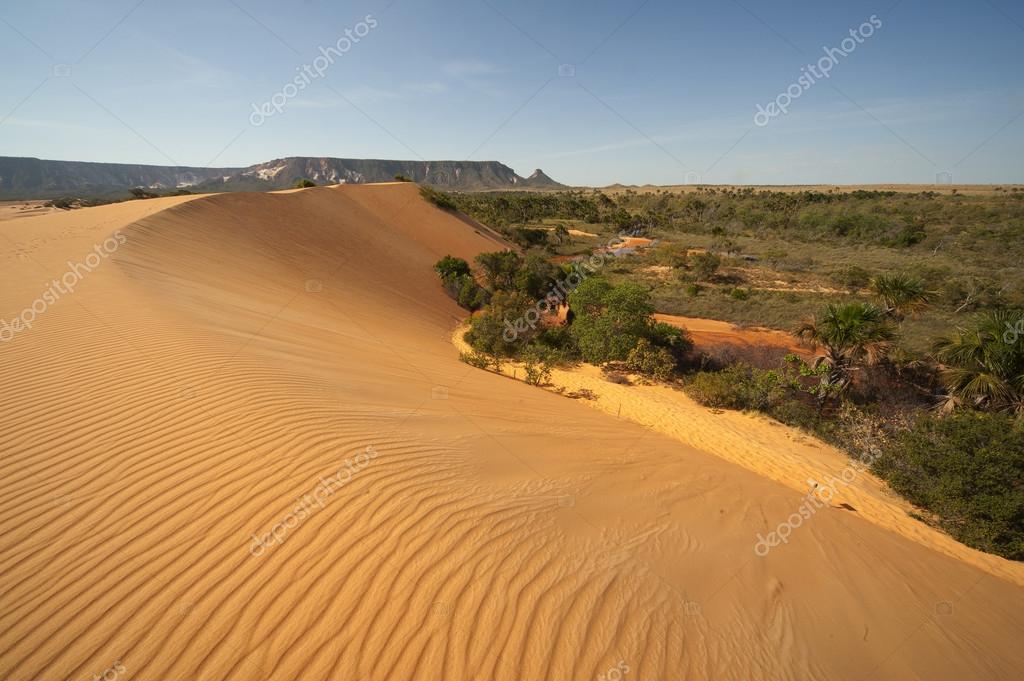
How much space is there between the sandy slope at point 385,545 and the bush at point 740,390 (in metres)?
2.93

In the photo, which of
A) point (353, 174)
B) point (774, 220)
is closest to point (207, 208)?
point (774, 220)

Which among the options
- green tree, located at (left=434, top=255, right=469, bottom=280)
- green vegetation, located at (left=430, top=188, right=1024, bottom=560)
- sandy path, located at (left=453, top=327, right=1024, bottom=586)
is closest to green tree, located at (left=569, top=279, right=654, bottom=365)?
green vegetation, located at (left=430, top=188, right=1024, bottom=560)

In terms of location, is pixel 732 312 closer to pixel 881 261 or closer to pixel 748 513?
pixel 748 513

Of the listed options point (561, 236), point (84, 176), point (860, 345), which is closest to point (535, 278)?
point (860, 345)

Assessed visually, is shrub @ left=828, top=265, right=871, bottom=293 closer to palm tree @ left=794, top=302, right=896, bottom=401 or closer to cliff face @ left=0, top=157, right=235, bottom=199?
palm tree @ left=794, top=302, right=896, bottom=401

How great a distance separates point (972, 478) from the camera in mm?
6562

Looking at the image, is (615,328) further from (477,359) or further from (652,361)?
(477,359)

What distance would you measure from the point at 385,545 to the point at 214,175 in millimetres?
143568

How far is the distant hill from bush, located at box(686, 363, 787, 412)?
90.1m

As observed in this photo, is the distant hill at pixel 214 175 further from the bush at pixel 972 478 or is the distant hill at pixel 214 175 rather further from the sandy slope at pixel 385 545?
the bush at pixel 972 478

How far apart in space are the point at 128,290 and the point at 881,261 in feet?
123

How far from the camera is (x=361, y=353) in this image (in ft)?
33.3

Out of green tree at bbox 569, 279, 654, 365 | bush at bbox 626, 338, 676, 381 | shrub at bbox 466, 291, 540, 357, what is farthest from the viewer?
shrub at bbox 466, 291, 540, 357

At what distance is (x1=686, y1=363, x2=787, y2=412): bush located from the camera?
10.3m
